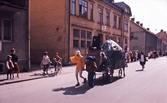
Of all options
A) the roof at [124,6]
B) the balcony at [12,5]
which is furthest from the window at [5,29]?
the roof at [124,6]

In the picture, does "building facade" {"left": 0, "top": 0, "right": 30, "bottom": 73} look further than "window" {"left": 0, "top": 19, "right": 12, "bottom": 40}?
No

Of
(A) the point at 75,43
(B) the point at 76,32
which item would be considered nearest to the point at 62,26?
(B) the point at 76,32

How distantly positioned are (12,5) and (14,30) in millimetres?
2050

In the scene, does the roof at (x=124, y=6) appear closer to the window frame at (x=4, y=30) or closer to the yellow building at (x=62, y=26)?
the yellow building at (x=62, y=26)

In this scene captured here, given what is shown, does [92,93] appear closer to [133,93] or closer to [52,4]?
[133,93]

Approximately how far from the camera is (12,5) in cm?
1223

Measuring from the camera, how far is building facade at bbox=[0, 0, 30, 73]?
12732 millimetres

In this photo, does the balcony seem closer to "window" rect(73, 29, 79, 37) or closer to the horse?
the horse

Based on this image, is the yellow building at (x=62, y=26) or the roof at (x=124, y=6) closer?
the yellow building at (x=62, y=26)

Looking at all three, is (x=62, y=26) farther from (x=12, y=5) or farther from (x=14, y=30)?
(x=12, y=5)

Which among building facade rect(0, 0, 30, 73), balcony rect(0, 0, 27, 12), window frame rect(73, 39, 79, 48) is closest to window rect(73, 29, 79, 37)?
window frame rect(73, 39, 79, 48)

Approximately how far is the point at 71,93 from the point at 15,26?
8.34 meters

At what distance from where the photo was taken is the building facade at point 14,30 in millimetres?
12732

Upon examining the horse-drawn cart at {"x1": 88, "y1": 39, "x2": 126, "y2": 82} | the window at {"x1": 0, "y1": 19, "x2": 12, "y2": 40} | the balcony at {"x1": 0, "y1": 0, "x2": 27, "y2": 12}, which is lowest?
the horse-drawn cart at {"x1": 88, "y1": 39, "x2": 126, "y2": 82}
